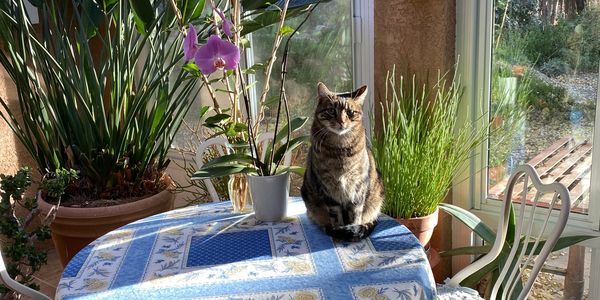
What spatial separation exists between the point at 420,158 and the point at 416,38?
1.53 ft

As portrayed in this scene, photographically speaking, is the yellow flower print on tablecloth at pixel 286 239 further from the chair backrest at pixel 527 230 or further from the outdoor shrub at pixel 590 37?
the outdoor shrub at pixel 590 37

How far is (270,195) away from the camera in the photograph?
1422 mm

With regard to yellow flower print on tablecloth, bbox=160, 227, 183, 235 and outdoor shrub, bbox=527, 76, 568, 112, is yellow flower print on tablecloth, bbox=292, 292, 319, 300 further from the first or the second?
outdoor shrub, bbox=527, 76, 568, 112

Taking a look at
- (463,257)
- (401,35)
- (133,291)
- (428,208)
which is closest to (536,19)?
(401,35)

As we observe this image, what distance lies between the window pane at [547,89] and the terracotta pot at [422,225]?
40 cm

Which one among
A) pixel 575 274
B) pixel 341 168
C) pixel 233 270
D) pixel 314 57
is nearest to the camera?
pixel 233 270

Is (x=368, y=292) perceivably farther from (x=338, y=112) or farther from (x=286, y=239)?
(x=338, y=112)

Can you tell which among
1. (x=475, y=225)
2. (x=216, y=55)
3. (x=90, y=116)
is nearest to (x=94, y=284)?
(x=216, y=55)

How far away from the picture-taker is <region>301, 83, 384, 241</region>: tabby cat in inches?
51.2

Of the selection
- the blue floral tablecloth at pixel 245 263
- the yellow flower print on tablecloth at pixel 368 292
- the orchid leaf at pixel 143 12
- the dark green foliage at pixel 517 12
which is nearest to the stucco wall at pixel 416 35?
the dark green foliage at pixel 517 12

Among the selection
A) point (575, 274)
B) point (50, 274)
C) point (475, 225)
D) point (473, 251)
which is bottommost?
point (50, 274)

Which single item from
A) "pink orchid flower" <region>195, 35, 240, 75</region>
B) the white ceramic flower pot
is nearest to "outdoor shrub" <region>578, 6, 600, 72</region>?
the white ceramic flower pot

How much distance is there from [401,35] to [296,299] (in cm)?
120

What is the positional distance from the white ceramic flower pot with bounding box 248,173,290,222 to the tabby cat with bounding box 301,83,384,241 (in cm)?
9
